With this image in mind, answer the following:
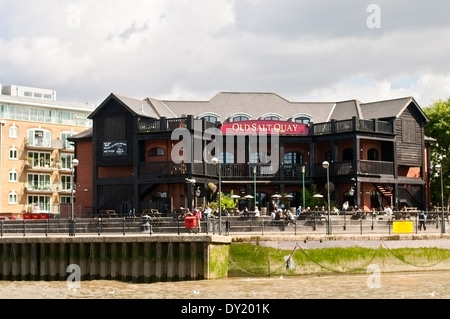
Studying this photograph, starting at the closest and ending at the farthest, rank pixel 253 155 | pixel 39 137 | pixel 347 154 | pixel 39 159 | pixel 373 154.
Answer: pixel 253 155 < pixel 347 154 < pixel 373 154 < pixel 39 159 < pixel 39 137

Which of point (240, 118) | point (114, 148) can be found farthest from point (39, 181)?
point (240, 118)

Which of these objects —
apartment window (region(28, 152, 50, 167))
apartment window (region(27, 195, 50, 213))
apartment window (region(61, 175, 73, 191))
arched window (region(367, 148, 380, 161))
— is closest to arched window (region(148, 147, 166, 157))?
arched window (region(367, 148, 380, 161))

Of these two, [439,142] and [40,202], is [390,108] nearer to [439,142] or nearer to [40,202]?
[439,142]

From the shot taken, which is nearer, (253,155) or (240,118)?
(253,155)

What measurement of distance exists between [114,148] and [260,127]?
1054 cm

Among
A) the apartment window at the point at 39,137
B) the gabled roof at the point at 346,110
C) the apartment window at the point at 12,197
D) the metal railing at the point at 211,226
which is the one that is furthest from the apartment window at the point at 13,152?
the metal railing at the point at 211,226

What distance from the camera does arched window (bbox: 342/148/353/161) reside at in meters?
59.4

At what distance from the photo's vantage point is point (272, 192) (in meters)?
59.6

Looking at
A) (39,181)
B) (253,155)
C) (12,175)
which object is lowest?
(39,181)

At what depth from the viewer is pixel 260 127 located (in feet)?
189

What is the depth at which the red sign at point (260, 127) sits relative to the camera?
57.3 m

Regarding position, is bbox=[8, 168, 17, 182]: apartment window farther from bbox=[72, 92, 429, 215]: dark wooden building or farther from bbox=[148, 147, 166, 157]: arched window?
bbox=[148, 147, 166, 157]: arched window

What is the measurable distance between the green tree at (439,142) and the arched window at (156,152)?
24682mm

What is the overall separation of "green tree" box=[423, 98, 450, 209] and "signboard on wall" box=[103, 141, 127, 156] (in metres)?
27.0
